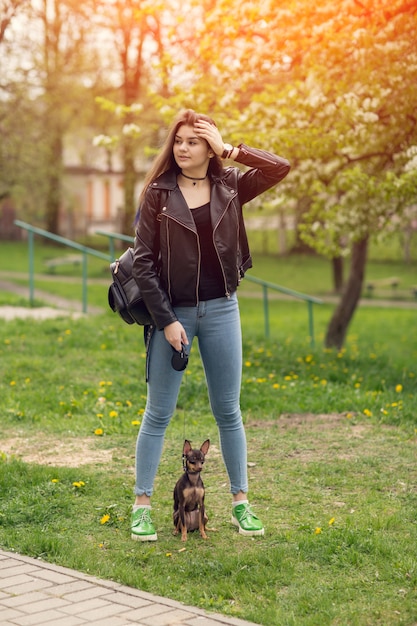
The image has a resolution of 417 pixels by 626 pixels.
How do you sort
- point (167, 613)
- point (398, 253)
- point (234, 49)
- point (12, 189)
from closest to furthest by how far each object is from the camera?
point (167, 613)
point (234, 49)
point (12, 189)
point (398, 253)

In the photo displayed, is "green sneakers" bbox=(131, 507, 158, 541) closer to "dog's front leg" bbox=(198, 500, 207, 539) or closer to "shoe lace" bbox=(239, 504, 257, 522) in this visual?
"dog's front leg" bbox=(198, 500, 207, 539)

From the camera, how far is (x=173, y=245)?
4688mm

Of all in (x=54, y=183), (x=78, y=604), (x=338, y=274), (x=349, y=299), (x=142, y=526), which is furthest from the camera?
(x=54, y=183)

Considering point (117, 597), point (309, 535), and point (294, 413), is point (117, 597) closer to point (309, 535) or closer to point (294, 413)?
point (309, 535)

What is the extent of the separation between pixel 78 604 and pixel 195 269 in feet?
5.37

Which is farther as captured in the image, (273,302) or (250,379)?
(273,302)

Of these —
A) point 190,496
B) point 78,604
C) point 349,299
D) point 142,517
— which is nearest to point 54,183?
point 349,299

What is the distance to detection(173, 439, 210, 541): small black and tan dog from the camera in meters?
4.87

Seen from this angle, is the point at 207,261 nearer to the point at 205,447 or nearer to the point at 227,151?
the point at 227,151

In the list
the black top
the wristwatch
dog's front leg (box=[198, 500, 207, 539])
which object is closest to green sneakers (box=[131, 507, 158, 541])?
dog's front leg (box=[198, 500, 207, 539])

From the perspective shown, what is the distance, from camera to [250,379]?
9219 mm

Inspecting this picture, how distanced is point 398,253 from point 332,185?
26.8 m

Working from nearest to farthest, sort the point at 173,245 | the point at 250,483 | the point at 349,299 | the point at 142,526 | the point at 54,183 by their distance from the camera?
the point at 173,245
the point at 142,526
the point at 250,483
the point at 349,299
the point at 54,183

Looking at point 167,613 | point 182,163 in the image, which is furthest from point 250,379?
point 167,613
